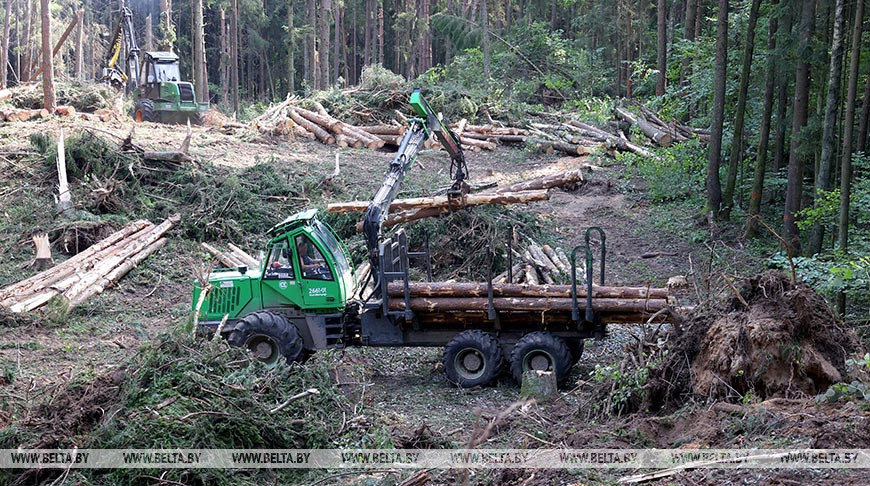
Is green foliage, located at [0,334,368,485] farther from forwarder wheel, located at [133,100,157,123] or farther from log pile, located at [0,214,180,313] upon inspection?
forwarder wheel, located at [133,100,157,123]

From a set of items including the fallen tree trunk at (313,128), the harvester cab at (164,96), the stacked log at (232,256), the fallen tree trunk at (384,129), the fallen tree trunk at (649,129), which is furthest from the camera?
the harvester cab at (164,96)

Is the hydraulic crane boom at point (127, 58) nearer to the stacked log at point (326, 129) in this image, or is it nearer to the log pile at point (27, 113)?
the log pile at point (27, 113)

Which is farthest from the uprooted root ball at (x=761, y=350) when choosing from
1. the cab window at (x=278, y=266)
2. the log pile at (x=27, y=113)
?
the log pile at (x=27, y=113)

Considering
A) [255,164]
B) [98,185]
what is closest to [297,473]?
[98,185]

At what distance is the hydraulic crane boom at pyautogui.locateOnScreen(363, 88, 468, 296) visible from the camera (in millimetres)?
12312

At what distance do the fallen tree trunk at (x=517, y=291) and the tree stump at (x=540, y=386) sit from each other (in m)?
1.46

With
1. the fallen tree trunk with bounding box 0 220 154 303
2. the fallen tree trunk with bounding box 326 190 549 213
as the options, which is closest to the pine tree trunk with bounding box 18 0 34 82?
the fallen tree trunk with bounding box 0 220 154 303

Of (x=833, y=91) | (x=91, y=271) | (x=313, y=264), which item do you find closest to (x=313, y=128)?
(x=91, y=271)

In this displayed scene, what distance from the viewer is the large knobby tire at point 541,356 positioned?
451 inches

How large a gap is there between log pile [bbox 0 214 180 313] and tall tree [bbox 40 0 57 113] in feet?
35.3

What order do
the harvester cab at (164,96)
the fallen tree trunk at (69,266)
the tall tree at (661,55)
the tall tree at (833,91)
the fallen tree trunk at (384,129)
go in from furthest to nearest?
the harvester cab at (164,96) < the fallen tree trunk at (384,129) < the tall tree at (661,55) < the fallen tree trunk at (69,266) < the tall tree at (833,91)

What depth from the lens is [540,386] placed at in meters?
10.3

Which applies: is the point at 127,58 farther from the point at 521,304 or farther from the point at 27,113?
the point at 521,304

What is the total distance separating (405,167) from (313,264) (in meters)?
2.74
